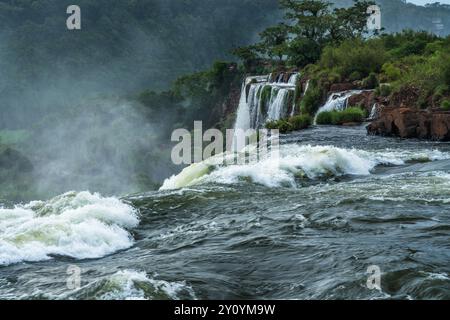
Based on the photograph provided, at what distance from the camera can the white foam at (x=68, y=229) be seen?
889 centimetres

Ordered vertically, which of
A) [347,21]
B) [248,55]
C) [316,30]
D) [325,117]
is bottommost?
[325,117]

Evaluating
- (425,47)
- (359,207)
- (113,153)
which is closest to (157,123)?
(113,153)

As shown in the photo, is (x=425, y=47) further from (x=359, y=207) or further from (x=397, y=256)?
(x=397, y=256)

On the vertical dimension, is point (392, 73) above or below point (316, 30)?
below

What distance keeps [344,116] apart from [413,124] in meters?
4.25

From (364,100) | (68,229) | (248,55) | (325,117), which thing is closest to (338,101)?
(364,100)

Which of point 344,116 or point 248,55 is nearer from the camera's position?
point 344,116

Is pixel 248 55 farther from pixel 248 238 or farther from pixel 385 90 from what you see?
pixel 248 238

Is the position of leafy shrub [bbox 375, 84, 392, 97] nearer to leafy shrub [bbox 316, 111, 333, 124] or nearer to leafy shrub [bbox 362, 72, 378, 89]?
leafy shrub [bbox 362, 72, 378, 89]

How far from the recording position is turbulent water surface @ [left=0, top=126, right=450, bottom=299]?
7.09 metres

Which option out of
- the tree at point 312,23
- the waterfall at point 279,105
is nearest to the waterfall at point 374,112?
the waterfall at point 279,105

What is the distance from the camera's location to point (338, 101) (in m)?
24.9

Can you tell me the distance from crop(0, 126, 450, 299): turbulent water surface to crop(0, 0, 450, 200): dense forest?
17.8 meters
